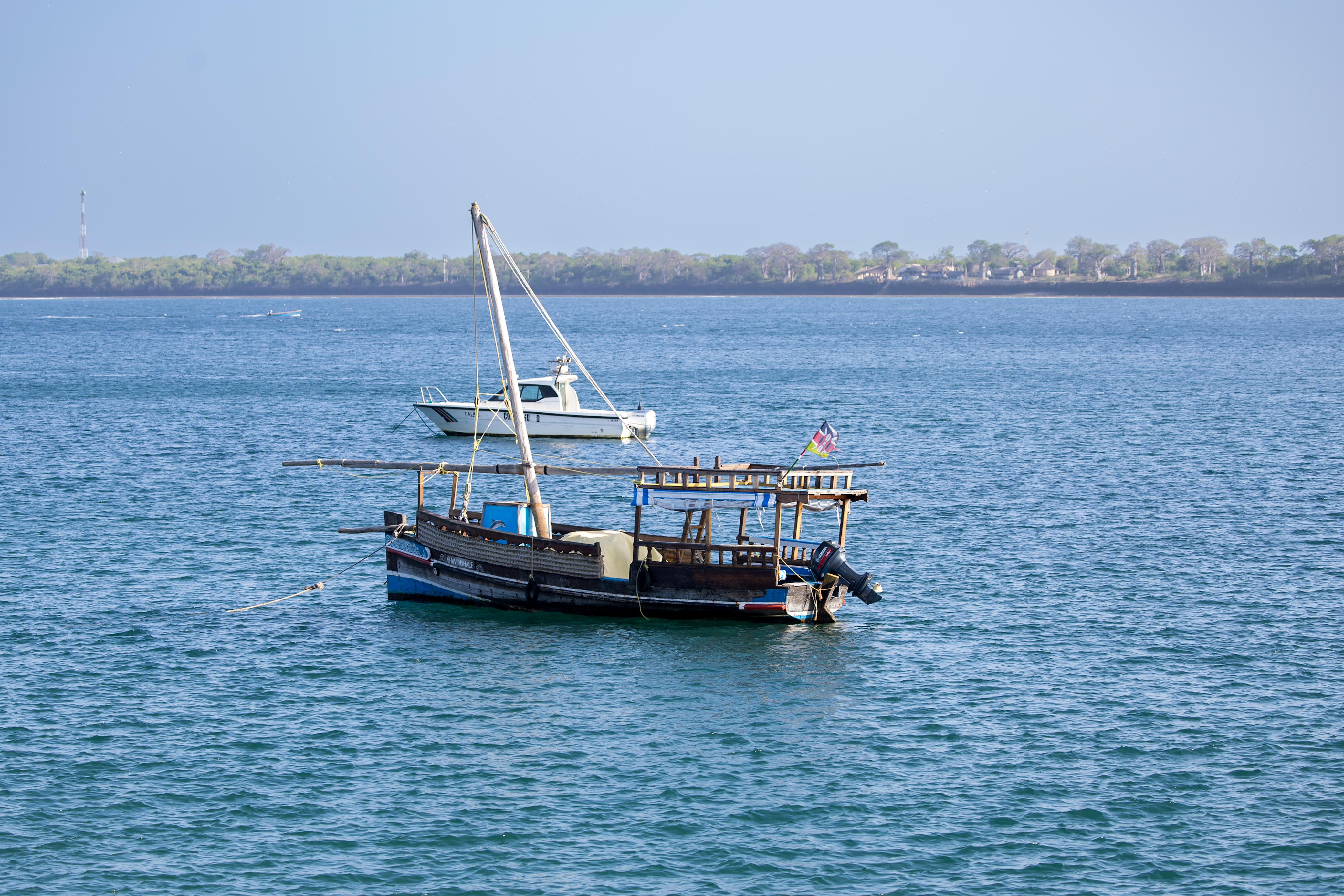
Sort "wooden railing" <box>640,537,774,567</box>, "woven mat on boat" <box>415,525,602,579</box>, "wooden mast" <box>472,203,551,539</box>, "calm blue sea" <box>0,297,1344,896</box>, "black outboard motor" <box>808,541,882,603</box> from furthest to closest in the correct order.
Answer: "wooden mast" <box>472,203,551,539</box> → "woven mat on boat" <box>415,525,602,579</box> → "black outboard motor" <box>808,541,882,603</box> → "wooden railing" <box>640,537,774,567</box> → "calm blue sea" <box>0,297,1344,896</box>

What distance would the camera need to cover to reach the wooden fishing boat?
3017 cm

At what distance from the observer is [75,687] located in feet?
87.2

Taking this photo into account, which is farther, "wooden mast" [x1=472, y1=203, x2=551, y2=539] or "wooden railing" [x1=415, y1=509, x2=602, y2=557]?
"wooden mast" [x1=472, y1=203, x2=551, y2=539]

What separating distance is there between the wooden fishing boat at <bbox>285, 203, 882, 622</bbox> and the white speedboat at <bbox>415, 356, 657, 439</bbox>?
2978 centimetres

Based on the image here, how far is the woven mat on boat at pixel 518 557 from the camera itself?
Result: 3081 centimetres

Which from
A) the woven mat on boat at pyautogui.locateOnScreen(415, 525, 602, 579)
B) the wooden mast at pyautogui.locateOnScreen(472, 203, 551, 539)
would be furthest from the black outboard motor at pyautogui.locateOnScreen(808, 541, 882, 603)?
the wooden mast at pyautogui.locateOnScreen(472, 203, 551, 539)

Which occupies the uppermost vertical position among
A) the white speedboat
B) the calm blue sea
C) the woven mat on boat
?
the white speedboat

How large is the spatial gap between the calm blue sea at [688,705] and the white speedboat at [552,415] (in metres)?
10.6

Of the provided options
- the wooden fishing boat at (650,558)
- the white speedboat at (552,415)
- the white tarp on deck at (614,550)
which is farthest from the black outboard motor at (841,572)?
the white speedboat at (552,415)

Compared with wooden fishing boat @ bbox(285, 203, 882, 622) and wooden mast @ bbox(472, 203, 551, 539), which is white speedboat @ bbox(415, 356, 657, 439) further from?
wooden fishing boat @ bbox(285, 203, 882, 622)

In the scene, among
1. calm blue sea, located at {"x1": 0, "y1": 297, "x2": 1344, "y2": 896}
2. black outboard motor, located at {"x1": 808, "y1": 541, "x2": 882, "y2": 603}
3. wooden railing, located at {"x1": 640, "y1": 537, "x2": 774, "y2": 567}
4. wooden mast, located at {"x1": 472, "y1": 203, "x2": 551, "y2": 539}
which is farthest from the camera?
wooden mast, located at {"x1": 472, "y1": 203, "x2": 551, "y2": 539}

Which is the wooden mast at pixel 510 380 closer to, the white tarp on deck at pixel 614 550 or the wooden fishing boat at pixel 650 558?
the wooden fishing boat at pixel 650 558

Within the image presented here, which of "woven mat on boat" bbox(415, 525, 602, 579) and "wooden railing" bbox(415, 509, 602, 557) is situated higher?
"wooden railing" bbox(415, 509, 602, 557)

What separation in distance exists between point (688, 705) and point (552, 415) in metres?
39.1
